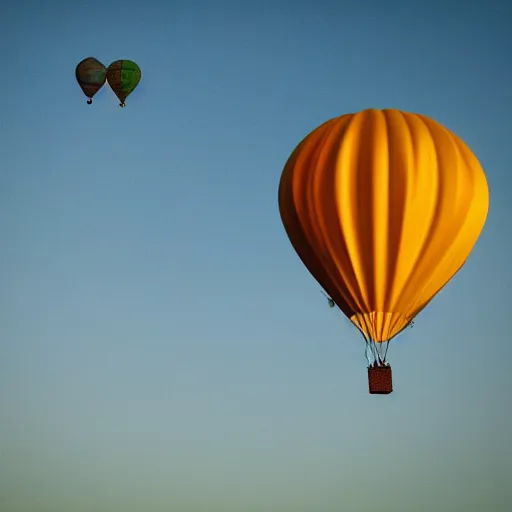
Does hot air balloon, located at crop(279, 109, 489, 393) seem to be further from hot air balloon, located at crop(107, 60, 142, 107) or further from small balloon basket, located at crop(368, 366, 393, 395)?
hot air balloon, located at crop(107, 60, 142, 107)

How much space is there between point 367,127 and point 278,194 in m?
2.13

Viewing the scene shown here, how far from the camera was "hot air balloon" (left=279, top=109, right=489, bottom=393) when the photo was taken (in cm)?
2428

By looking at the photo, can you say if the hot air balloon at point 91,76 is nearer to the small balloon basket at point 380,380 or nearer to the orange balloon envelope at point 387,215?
the orange balloon envelope at point 387,215

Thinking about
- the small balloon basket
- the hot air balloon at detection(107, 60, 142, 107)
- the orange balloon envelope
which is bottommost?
the small balloon basket

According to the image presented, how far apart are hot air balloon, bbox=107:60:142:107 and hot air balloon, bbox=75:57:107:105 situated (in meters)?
0.24

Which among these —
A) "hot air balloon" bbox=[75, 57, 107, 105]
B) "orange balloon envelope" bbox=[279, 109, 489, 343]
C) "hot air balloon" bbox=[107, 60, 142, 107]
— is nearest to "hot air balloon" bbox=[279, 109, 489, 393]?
"orange balloon envelope" bbox=[279, 109, 489, 343]

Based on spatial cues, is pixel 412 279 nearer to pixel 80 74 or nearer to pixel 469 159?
pixel 469 159

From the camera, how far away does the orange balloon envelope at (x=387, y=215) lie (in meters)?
24.3

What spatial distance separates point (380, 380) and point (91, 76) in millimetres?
14049

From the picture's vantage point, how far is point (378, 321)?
2436 centimetres

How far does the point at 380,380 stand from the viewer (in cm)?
2442

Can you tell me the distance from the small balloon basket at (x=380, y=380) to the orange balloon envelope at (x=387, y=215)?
54cm

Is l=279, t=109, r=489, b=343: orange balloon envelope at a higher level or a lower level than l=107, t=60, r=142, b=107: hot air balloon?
lower

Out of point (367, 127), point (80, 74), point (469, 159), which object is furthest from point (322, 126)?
point (80, 74)
